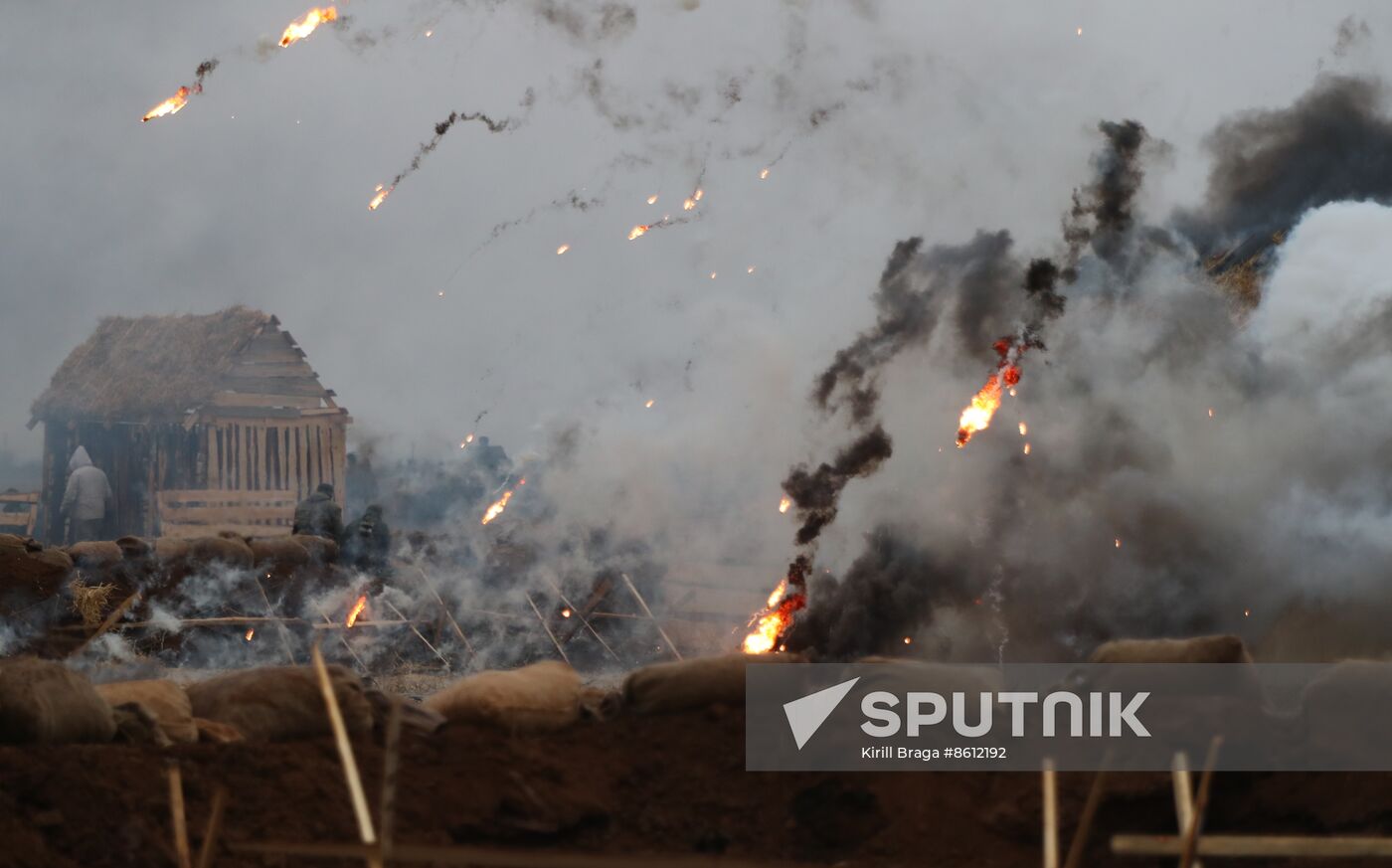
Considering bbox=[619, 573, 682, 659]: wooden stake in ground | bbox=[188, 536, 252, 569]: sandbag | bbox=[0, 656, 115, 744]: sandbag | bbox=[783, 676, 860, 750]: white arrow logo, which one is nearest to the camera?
bbox=[0, 656, 115, 744]: sandbag

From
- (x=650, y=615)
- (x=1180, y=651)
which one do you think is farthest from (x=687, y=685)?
(x=650, y=615)

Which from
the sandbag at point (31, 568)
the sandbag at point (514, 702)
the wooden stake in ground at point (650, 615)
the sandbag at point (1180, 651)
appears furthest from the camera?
the wooden stake in ground at point (650, 615)

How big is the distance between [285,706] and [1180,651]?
4.62 metres

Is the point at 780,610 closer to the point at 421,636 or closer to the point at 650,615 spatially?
the point at 650,615

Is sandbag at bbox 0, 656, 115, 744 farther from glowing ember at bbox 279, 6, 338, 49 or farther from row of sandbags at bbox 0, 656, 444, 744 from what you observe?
glowing ember at bbox 279, 6, 338, 49

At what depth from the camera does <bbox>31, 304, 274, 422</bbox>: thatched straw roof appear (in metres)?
23.7

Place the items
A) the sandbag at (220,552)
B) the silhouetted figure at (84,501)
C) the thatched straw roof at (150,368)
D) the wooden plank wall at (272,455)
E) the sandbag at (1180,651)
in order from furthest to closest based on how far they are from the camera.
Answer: the wooden plank wall at (272,455) → the thatched straw roof at (150,368) → the silhouetted figure at (84,501) → the sandbag at (220,552) → the sandbag at (1180,651)

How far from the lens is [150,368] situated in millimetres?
24344

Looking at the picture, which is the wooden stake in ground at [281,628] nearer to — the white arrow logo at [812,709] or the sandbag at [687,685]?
the sandbag at [687,685]

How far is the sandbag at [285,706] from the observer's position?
701 cm

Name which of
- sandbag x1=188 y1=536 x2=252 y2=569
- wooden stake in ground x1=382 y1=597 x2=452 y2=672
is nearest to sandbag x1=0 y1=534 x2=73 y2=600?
sandbag x1=188 y1=536 x2=252 y2=569

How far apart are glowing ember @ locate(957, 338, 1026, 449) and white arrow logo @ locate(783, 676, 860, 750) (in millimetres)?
10417

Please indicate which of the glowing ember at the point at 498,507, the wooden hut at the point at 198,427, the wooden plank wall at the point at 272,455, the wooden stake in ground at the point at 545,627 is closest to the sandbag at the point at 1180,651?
the wooden stake in ground at the point at 545,627

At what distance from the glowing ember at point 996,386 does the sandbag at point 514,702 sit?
10.7m
